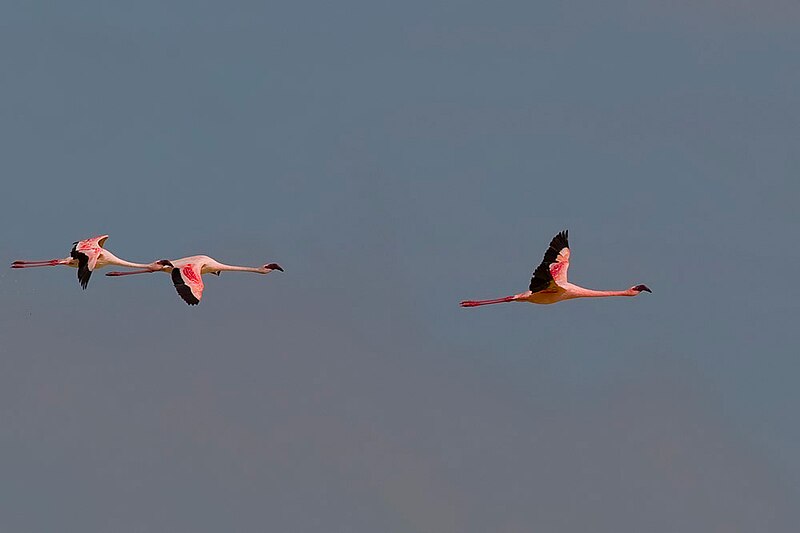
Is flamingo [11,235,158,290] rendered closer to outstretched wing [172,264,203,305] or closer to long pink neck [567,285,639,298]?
outstretched wing [172,264,203,305]

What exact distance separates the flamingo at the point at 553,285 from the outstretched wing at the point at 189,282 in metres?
9.86

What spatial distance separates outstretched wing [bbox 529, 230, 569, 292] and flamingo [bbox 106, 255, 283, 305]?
12380 millimetres

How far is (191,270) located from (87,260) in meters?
7.07

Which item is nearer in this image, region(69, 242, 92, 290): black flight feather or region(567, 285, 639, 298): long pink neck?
region(567, 285, 639, 298): long pink neck

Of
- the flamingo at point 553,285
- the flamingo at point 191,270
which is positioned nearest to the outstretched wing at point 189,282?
the flamingo at point 191,270

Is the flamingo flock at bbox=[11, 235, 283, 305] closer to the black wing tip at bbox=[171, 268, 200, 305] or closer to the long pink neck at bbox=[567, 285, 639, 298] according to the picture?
the black wing tip at bbox=[171, 268, 200, 305]

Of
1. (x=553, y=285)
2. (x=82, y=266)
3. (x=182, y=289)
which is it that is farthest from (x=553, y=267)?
(x=82, y=266)

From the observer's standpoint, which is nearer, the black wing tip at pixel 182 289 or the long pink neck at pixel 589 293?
the long pink neck at pixel 589 293

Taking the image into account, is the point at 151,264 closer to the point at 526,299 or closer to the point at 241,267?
the point at 241,267

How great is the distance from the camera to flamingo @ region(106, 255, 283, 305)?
7644 centimetres

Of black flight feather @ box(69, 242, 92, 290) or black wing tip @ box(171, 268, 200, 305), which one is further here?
black flight feather @ box(69, 242, 92, 290)

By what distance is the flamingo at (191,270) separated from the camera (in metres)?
76.4

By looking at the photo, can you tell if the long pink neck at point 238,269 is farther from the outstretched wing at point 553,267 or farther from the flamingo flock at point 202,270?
the outstretched wing at point 553,267

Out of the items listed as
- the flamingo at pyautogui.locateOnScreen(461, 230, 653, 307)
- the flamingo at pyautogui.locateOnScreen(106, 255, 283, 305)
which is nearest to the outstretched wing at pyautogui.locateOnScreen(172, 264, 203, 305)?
the flamingo at pyautogui.locateOnScreen(106, 255, 283, 305)
